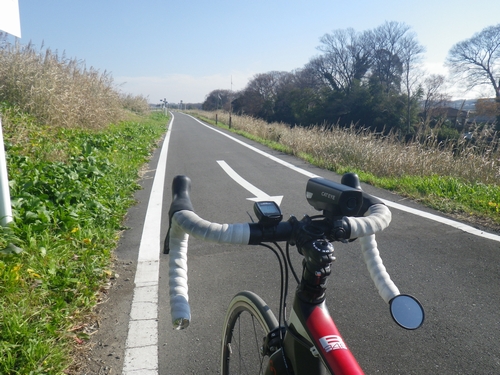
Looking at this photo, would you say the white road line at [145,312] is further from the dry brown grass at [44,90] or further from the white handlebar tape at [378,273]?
the dry brown grass at [44,90]

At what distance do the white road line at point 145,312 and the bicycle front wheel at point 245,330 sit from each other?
61 cm

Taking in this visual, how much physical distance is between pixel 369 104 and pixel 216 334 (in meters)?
39.2

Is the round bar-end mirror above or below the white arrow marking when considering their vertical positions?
above

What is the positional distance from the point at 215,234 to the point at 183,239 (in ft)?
0.88

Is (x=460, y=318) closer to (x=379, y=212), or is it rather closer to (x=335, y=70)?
(x=379, y=212)

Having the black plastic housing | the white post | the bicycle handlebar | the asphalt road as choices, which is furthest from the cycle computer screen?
the white post

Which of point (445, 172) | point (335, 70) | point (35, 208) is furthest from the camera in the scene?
point (335, 70)

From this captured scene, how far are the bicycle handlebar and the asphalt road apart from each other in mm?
1468

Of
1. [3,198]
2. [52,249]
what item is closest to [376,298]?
[52,249]

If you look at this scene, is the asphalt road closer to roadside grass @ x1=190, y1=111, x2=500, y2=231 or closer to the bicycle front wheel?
the bicycle front wheel

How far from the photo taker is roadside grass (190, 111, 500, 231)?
6062 mm

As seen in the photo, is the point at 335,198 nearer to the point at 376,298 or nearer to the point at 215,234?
the point at 215,234

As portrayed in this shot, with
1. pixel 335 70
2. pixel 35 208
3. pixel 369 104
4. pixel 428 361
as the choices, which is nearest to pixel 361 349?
pixel 428 361

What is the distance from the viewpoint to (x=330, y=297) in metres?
3.45
